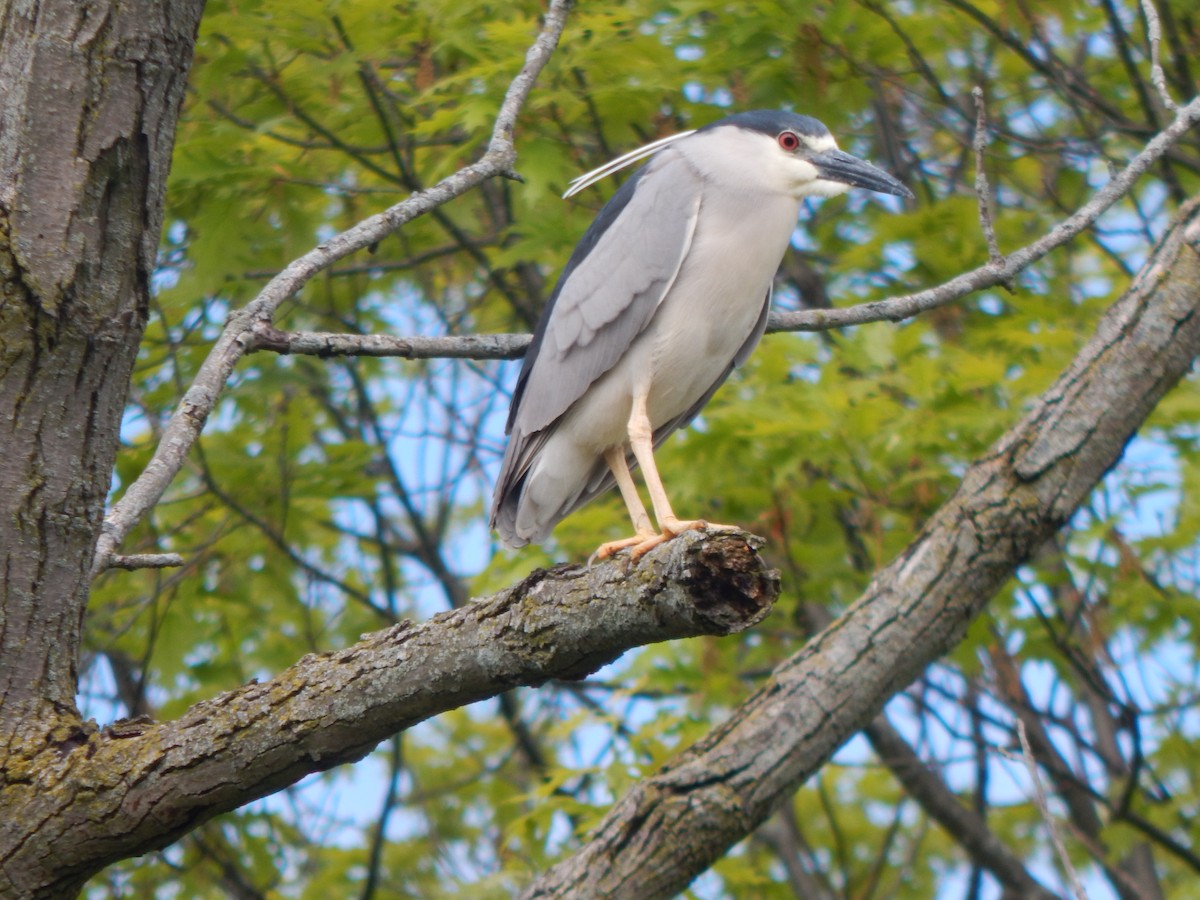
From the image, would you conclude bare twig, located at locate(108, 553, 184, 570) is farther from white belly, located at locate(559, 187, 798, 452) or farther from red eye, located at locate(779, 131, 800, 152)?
red eye, located at locate(779, 131, 800, 152)

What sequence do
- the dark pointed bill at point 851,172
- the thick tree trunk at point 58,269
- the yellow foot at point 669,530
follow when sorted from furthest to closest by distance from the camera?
1. the dark pointed bill at point 851,172
2. the yellow foot at point 669,530
3. the thick tree trunk at point 58,269

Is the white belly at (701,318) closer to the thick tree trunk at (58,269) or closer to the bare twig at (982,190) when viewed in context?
the bare twig at (982,190)

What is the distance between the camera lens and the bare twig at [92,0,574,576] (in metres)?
2.96

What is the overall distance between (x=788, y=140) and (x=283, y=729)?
8.63 feet

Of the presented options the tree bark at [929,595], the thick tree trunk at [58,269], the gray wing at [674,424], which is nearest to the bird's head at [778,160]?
the gray wing at [674,424]

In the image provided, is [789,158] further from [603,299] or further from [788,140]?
[603,299]

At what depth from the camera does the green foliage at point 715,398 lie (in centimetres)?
532

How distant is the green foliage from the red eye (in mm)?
1216

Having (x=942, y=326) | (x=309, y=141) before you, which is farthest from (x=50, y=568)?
(x=942, y=326)

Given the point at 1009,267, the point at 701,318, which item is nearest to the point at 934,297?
the point at 1009,267

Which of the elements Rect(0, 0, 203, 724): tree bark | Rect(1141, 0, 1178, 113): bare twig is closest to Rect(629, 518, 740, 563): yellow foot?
Rect(0, 0, 203, 724): tree bark

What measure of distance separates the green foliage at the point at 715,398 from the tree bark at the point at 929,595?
91 cm

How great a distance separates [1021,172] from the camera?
321 inches

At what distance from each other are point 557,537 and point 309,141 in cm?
218
